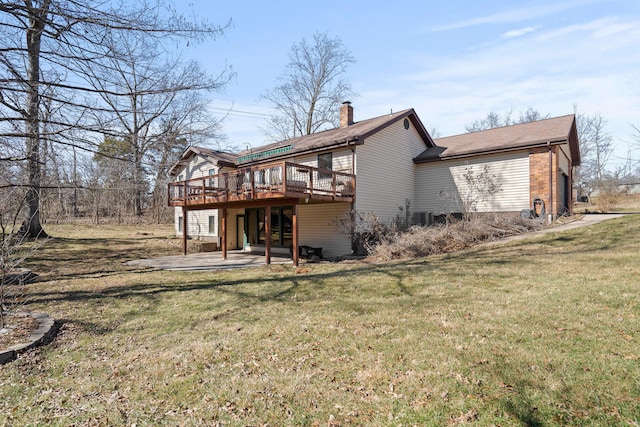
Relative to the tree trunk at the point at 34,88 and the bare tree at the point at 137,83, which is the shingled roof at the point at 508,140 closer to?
the bare tree at the point at 137,83

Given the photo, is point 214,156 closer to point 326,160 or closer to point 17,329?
point 326,160

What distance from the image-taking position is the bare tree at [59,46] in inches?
183

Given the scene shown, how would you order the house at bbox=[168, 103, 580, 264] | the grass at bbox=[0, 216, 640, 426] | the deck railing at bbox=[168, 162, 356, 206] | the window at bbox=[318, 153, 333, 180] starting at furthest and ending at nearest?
1. the window at bbox=[318, 153, 333, 180]
2. the house at bbox=[168, 103, 580, 264]
3. the deck railing at bbox=[168, 162, 356, 206]
4. the grass at bbox=[0, 216, 640, 426]

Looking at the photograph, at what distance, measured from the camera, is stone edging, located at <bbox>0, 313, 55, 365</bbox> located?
4.12 metres

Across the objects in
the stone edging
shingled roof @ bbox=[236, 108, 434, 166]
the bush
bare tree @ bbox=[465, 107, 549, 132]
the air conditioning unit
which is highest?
bare tree @ bbox=[465, 107, 549, 132]

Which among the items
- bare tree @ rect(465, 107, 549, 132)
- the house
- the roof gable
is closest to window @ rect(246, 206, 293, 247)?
the house

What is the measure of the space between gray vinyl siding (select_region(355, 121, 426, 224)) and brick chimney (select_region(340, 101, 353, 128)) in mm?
3143

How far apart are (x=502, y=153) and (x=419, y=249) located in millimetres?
6732

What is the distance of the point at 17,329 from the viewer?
16.4 feet

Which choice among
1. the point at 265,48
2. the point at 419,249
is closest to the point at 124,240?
the point at 265,48

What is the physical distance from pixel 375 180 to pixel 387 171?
1.04 meters

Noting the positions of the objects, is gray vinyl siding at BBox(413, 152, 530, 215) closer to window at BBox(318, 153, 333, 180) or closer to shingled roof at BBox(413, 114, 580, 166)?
shingled roof at BBox(413, 114, 580, 166)

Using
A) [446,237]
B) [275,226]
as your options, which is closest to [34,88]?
[446,237]

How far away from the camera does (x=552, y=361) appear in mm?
3430
